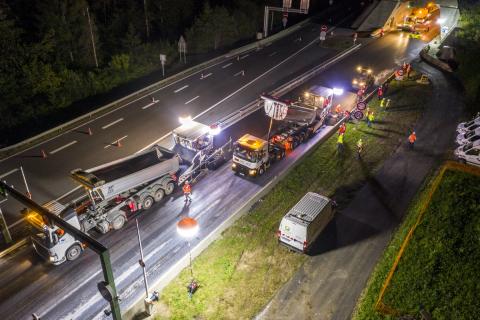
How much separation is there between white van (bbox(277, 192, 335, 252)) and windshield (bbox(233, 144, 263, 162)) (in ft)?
16.6

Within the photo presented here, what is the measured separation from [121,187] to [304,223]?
9731 millimetres

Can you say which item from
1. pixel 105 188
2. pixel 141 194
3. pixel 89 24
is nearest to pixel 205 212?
pixel 141 194

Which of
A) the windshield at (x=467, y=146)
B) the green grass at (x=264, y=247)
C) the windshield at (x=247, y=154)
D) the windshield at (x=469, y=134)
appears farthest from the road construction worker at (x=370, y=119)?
the windshield at (x=247, y=154)

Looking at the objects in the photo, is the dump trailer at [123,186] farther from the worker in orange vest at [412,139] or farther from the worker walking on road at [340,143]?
the worker in orange vest at [412,139]

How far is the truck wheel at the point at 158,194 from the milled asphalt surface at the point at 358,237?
366 inches

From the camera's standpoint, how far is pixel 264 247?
1911cm

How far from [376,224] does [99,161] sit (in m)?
18.6

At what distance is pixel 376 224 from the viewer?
67.6 ft

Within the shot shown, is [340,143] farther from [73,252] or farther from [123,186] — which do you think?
[73,252]

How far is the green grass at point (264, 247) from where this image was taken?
16.3 m

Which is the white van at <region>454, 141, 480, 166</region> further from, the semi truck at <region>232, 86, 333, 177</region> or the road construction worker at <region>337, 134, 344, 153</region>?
the semi truck at <region>232, 86, 333, 177</region>

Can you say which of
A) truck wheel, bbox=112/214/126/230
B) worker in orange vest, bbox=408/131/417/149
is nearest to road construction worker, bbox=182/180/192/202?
truck wheel, bbox=112/214/126/230

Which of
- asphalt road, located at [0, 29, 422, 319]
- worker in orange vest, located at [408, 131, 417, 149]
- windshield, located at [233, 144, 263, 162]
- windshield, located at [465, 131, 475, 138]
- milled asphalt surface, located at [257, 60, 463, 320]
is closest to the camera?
milled asphalt surface, located at [257, 60, 463, 320]

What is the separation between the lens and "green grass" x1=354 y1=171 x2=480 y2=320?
1422 centimetres
